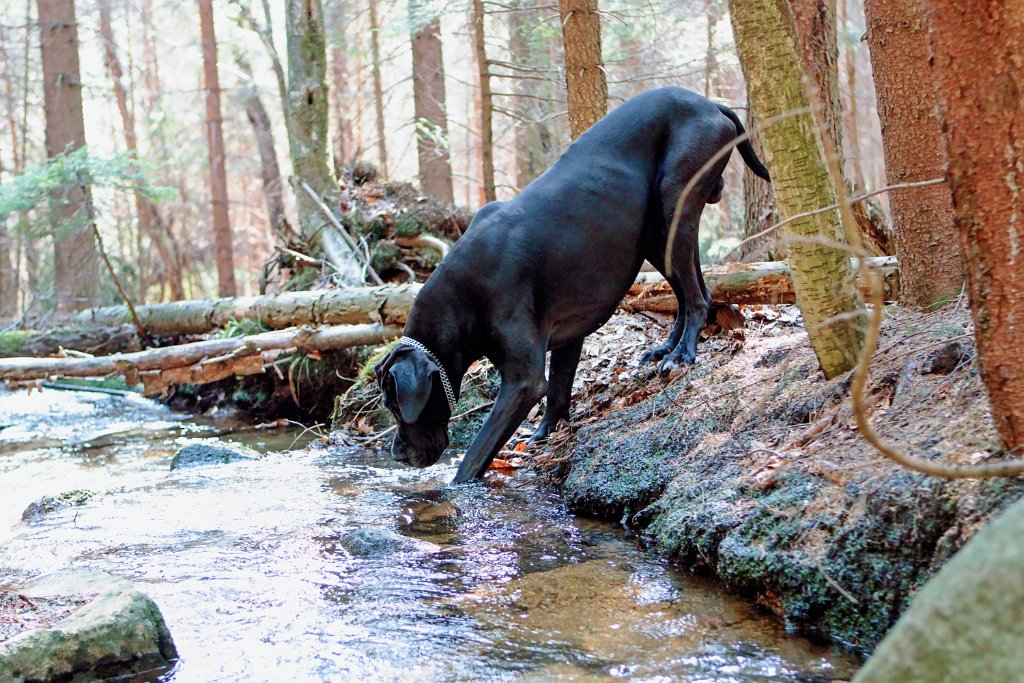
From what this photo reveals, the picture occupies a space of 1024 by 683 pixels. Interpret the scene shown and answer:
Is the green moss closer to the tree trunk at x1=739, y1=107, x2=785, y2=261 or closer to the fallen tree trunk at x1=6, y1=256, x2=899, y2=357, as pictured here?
the fallen tree trunk at x1=6, y1=256, x2=899, y2=357

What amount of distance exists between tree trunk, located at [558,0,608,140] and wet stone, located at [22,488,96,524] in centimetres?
478

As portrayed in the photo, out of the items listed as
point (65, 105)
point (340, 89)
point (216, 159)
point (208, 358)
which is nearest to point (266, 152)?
point (340, 89)

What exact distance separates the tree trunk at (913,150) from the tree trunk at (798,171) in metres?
0.57

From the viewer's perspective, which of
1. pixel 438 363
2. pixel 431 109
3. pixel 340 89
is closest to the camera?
pixel 438 363

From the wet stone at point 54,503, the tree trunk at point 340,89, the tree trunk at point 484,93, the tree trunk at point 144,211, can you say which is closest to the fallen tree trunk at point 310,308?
the tree trunk at point 484,93

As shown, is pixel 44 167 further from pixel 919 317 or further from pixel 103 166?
pixel 919 317

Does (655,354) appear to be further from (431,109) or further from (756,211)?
(431,109)

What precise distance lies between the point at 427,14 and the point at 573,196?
6881 mm

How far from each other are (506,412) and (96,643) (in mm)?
2732

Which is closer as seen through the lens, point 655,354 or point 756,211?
point 655,354

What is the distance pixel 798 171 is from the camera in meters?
4.43

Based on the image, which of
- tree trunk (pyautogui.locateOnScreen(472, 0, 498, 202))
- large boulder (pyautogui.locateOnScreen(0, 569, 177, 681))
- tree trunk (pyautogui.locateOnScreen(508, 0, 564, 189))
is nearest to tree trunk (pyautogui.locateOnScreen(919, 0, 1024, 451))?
large boulder (pyautogui.locateOnScreen(0, 569, 177, 681))

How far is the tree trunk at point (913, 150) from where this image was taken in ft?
15.5

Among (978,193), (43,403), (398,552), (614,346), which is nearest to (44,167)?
(43,403)
